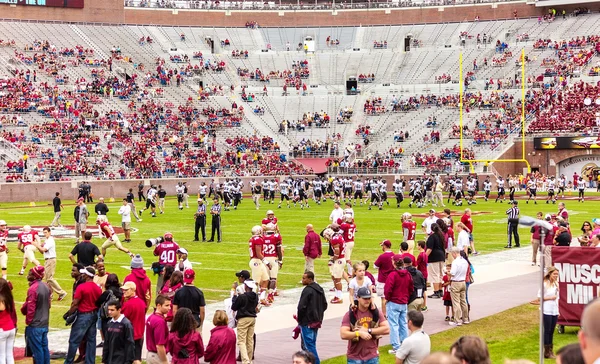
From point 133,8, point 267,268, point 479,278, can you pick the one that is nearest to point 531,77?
point 133,8

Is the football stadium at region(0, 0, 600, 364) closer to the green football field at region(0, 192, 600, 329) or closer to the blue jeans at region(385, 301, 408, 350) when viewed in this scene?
the blue jeans at region(385, 301, 408, 350)

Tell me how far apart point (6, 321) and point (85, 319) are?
53.4 inches

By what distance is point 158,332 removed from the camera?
32.1 ft

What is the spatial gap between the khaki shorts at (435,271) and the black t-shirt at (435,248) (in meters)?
0.12

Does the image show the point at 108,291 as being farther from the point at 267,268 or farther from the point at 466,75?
the point at 466,75

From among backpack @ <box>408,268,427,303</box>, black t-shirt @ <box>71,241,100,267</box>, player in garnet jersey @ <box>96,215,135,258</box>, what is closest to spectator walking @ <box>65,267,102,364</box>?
black t-shirt @ <box>71,241,100,267</box>

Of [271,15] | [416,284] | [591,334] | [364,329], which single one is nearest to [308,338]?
[364,329]

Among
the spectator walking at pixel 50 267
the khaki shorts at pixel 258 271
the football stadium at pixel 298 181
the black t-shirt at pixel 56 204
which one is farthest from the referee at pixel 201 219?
the khaki shorts at pixel 258 271

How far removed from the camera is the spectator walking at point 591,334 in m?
4.20

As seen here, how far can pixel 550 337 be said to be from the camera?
12.4m

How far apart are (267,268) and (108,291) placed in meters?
5.33

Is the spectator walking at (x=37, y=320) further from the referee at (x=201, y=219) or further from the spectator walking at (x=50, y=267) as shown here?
the referee at (x=201, y=219)

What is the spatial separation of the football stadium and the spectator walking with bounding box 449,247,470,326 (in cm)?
4

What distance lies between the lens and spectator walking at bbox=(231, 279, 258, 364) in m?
11.4
